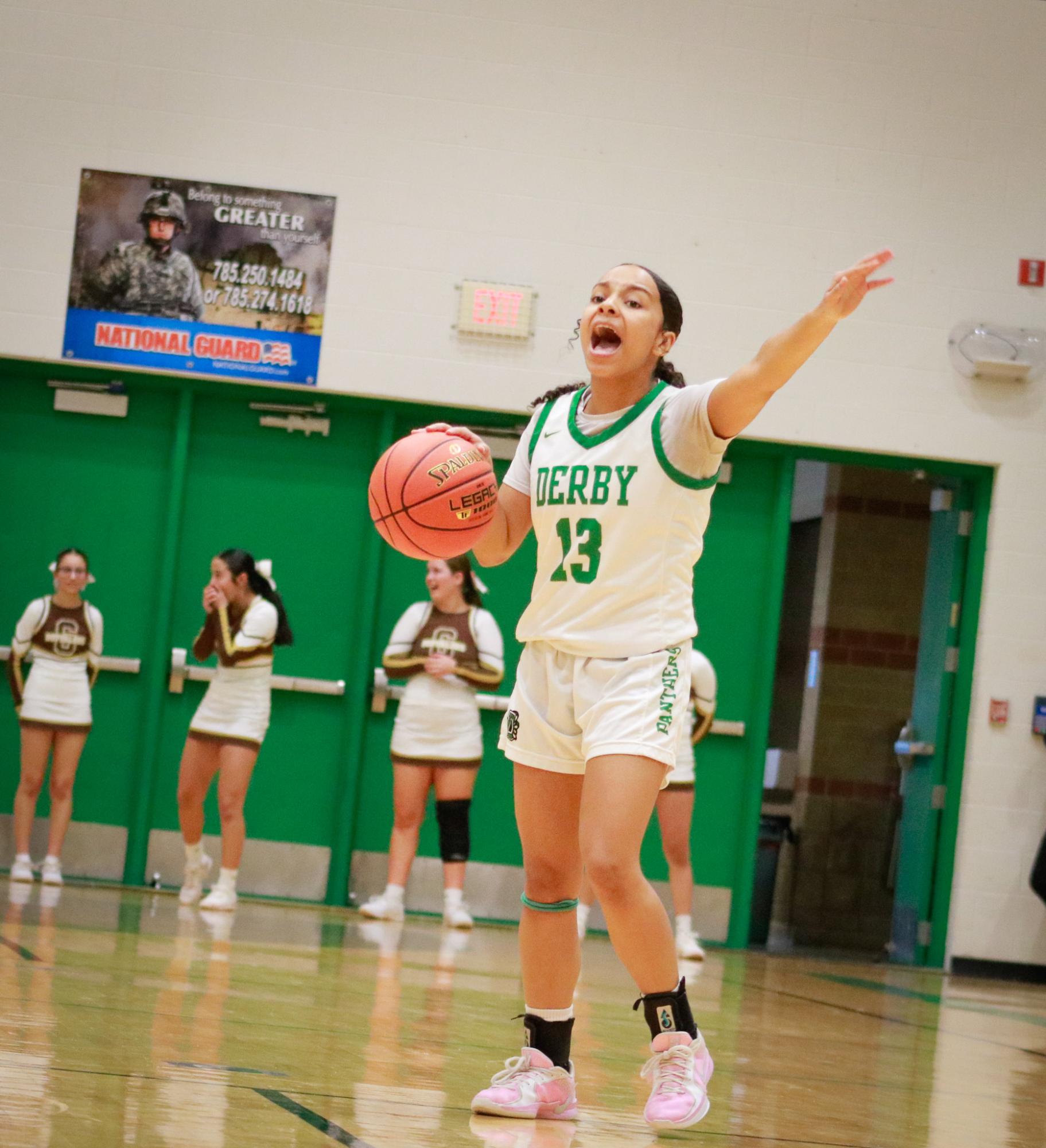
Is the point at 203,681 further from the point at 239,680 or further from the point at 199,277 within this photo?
the point at 199,277

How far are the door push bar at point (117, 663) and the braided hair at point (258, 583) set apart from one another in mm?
1379

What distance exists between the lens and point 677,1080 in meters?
2.82

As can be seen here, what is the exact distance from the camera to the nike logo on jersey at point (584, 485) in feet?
9.70

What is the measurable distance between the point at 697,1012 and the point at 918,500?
6764 mm

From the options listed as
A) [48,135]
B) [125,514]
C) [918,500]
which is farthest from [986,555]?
[48,135]

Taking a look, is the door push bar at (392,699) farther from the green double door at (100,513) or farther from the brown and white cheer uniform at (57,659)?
the brown and white cheer uniform at (57,659)

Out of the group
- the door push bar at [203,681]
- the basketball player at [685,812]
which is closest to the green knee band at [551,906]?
the basketball player at [685,812]

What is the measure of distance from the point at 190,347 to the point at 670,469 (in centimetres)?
598

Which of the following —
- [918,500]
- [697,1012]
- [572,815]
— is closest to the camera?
→ [572,815]

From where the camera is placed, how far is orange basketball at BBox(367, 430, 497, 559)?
3.11 meters

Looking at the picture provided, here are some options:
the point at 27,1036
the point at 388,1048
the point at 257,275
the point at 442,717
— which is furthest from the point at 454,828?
the point at 27,1036

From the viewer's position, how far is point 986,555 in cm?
870

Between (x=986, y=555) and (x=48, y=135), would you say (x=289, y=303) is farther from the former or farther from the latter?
(x=986, y=555)

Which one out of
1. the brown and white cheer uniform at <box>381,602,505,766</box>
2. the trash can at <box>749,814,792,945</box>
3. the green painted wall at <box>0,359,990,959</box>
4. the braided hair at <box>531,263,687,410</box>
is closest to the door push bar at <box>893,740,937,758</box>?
the green painted wall at <box>0,359,990,959</box>
